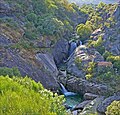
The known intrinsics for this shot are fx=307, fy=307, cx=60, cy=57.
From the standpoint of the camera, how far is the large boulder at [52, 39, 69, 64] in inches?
2307

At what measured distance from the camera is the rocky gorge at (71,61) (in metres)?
43.2

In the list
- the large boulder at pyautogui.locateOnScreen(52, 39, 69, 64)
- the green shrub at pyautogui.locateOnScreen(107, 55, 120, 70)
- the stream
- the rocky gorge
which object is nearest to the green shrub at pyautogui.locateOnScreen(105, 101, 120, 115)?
the rocky gorge

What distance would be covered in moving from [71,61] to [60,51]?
5.53m

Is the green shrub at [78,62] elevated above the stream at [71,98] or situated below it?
above

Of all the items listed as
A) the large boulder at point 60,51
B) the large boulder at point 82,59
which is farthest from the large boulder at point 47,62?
the large boulder at point 60,51

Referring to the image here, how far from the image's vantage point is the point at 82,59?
54.5 m

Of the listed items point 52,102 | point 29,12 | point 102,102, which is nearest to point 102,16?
point 29,12

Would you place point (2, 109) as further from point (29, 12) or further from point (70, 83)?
point (29, 12)

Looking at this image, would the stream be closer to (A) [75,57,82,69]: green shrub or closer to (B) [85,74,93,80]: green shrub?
(B) [85,74,93,80]: green shrub

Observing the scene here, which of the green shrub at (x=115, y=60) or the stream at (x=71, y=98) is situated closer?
the stream at (x=71, y=98)

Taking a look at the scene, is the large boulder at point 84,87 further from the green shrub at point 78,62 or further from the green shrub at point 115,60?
the green shrub at point 115,60

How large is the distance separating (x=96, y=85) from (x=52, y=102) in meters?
23.5

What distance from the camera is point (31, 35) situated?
55969mm

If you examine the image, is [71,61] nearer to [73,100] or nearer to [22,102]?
[73,100]
